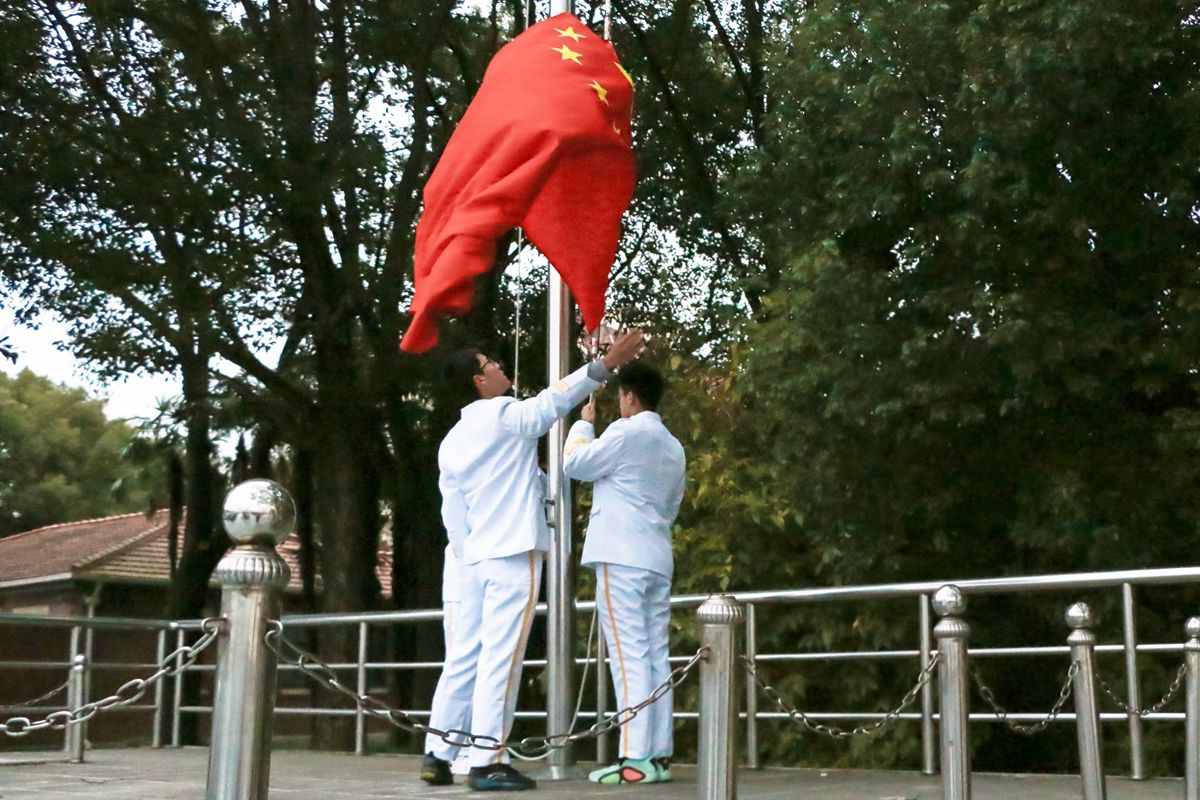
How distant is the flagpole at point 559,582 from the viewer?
7.86 metres

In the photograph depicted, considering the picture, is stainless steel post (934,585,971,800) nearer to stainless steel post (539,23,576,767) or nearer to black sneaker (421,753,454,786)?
stainless steel post (539,23,576,767)

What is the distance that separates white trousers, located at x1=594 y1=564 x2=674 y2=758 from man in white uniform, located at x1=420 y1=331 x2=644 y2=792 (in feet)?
1.53

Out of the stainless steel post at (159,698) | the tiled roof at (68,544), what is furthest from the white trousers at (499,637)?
the tiled roof at (68,544)

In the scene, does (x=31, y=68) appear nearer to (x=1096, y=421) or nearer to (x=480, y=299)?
(x=480, y=299)

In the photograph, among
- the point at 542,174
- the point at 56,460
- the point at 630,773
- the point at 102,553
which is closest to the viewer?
the point at 630,773

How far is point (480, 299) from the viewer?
60.2 feet

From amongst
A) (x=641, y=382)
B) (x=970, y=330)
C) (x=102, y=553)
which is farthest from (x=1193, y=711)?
(x=102, y=553)

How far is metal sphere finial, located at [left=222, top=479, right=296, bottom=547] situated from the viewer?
4.07 m

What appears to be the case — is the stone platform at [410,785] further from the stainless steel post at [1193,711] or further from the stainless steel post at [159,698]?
the stainless steel post at [159,698]

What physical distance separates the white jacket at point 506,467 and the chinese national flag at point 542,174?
56cm

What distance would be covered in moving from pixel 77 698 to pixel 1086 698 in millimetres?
6776

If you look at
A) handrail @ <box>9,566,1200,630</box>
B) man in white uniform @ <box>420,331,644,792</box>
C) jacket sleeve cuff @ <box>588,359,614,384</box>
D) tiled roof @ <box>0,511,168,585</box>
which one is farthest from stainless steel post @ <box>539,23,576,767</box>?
tiled roof @ <box>0,511,168,585</box>

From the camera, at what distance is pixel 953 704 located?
5.63 meters

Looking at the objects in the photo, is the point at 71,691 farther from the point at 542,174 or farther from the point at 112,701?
the point at 112,701
